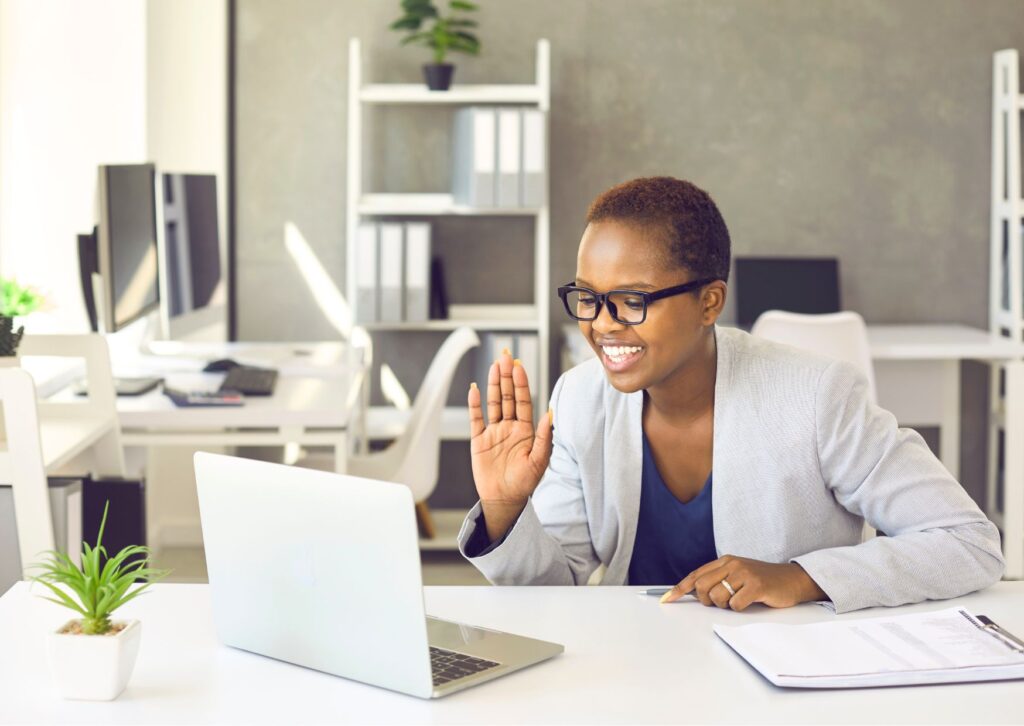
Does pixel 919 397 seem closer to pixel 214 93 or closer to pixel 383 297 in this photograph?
pixel 383 297

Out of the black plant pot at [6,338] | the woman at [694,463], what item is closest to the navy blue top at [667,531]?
the woman at [694,463]

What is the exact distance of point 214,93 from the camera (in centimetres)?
423

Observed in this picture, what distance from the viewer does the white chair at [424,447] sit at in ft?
10.9

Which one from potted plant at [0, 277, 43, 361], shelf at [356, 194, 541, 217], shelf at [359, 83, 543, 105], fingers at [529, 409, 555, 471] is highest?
shelf at [359, 83, 543, 105]

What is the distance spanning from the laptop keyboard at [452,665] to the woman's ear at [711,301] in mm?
600

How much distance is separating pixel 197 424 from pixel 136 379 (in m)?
0.46

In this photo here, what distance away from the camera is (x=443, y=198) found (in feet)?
14.2

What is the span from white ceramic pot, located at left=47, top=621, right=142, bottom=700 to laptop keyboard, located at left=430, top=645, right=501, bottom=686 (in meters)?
0.29

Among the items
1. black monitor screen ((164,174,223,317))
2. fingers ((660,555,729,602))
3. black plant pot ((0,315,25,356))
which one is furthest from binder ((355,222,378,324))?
fingers ((660,555,729,602))

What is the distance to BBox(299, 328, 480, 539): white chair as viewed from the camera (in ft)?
10.9

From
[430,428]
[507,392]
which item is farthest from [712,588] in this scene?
[430,428]

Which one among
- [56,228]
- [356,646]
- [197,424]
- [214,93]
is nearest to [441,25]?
[214,93]

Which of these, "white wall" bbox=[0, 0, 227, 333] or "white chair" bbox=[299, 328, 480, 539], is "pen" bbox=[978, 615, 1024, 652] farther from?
"white wall" bbox=[0, 0, 227, 333]

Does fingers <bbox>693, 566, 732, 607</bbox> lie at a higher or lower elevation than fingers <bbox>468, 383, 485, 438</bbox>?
lower
